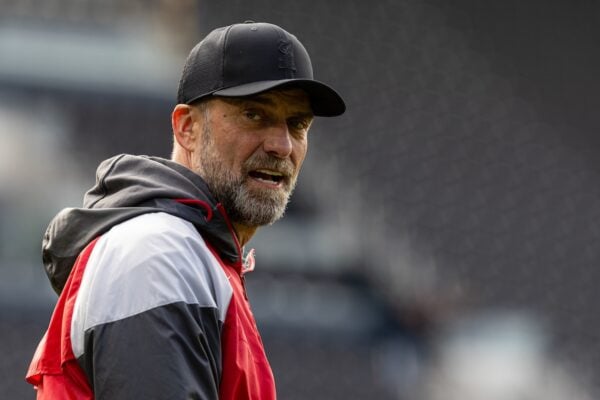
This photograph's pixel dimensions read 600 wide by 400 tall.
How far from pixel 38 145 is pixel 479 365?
2.54m

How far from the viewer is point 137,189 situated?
3.85 feet

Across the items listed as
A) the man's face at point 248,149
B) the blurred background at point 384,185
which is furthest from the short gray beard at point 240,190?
the blurred background at point 384,185

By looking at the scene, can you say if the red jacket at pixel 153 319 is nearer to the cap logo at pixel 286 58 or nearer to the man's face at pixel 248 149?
the man's face at pixel 248 149

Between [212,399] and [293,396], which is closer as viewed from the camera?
[212,399]

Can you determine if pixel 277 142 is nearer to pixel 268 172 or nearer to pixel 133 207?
pixel 268 172

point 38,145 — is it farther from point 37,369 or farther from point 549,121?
point 37,369

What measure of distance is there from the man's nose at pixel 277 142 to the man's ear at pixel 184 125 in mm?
104

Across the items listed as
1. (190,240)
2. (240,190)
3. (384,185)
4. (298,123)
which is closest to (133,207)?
(190,240)

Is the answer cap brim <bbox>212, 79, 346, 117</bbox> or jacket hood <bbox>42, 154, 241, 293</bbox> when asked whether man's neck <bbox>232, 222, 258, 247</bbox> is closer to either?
jacket hood <bbox>42, 154, 241, 293</bbox>

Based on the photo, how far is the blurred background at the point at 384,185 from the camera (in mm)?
5000

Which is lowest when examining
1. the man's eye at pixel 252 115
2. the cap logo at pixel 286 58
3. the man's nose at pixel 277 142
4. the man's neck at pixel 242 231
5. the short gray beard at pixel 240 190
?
the man's neck at pixel 242 231

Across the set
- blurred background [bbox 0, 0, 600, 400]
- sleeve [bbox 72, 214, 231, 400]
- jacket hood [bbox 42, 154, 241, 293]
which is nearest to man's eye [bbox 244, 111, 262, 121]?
jacket hood [bbox 42, 154, 241, 293]

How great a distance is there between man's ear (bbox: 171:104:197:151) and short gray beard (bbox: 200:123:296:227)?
32 mm

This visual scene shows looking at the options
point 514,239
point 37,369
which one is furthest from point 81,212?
point 514,239
